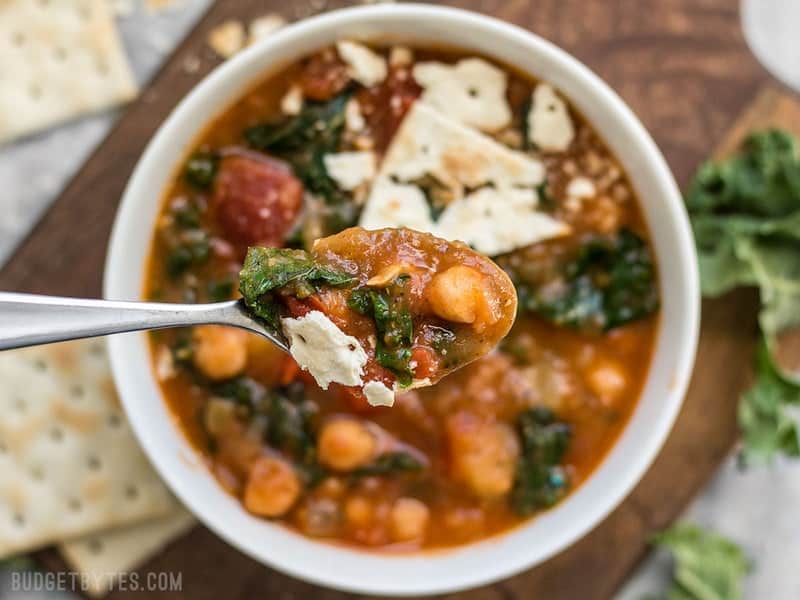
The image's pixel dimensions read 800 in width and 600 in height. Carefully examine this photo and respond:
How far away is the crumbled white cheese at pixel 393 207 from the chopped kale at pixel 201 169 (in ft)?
2.13

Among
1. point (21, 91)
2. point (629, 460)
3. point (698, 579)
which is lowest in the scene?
point (698, 579)

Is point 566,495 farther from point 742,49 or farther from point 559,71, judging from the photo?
point 742,49

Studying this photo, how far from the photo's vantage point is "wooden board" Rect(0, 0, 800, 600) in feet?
12.9

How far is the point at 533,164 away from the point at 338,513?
1679mm

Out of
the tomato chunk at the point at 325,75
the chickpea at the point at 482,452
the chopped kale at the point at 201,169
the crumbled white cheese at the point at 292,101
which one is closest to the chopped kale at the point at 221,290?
the chopped kale at the point at 201,169

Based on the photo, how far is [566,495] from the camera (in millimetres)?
3830

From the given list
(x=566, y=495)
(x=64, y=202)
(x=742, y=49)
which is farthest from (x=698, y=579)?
(x=64, y=202)

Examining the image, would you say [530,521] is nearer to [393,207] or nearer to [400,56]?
[393,207]

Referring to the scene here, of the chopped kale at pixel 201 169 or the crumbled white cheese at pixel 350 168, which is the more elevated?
the crumbled white cheese at pixel 350 168

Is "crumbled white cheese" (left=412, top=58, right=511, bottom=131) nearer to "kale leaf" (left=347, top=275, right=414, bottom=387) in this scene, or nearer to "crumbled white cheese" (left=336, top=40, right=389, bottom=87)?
"crumbled white cheese" (left=336, top=40, right=389, bottom=87)

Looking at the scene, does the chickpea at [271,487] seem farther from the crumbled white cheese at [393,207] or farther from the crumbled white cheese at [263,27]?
the crumbled white cheese at [263,27]

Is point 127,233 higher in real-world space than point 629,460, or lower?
higher

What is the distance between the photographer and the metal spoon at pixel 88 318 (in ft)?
7.94

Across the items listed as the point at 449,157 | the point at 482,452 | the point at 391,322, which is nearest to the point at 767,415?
the point at 482,452
